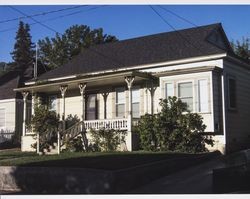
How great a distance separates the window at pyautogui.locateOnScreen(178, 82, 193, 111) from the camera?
2139 cm

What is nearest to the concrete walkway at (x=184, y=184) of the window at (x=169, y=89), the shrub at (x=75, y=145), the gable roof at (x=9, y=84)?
the window at (x=169, y=89)

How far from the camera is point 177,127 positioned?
20.1 metres

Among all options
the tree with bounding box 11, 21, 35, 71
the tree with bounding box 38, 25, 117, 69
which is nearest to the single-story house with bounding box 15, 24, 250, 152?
the tree with bounding box 38, 25, 117, 69

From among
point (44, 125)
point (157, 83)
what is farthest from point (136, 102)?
point (44, 125)

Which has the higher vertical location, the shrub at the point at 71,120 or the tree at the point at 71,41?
the tree at the point at 71,41

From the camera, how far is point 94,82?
80.2 feet

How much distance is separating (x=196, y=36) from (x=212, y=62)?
3.36m

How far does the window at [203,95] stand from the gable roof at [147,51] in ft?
4.96

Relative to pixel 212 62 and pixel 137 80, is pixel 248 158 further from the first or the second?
pixel 137 80

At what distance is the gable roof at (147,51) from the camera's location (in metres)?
23.0

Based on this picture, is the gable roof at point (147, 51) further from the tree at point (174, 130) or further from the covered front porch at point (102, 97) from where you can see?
the tree at point (174, 130)

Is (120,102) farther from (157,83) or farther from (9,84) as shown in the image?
(9,84)

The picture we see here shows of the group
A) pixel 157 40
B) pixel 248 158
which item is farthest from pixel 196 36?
pixel 248 158

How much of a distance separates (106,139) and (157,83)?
12.9 feet
